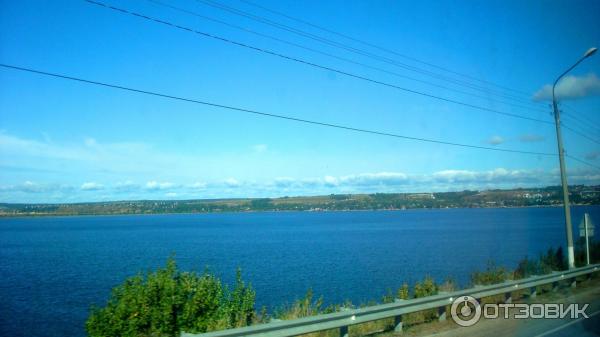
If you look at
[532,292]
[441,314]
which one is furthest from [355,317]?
[532,292]

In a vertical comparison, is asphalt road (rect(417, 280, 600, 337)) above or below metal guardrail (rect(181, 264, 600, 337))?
below

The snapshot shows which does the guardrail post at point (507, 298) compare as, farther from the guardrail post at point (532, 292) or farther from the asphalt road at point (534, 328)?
the asphalt road at point (534, 328)

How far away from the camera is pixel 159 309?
10031 mm

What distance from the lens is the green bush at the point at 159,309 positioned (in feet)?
32.2

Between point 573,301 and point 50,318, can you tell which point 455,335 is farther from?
point 50,318

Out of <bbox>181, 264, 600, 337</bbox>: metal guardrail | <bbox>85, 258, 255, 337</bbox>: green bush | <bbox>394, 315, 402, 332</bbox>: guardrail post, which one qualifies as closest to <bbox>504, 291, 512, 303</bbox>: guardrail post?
<bbox>181, 264, 600, 337</bbox>: metal guardrail

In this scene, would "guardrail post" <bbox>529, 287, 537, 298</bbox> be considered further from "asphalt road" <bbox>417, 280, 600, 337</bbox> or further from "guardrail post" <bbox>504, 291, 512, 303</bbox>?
"asphalt road" <bbox>417, 280, 600, 337</bbox>

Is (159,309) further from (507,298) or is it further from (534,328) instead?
(507,298)

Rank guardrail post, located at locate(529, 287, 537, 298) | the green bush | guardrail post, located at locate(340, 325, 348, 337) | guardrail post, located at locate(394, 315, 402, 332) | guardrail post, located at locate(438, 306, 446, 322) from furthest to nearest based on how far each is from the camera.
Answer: guardrail post, located at locate(529, 287, 537, 298) < guardrail post, located at locate(438, 306, 446, 322) < guardrail post, located at locate(394, 315, 402, 332) < the green bush < guardrail post, located at locate(340, 325, 348, 337)

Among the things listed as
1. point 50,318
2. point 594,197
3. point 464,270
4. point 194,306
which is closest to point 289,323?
point 194,306

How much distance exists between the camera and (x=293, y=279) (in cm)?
2981

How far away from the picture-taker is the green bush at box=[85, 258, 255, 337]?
9.80 metres

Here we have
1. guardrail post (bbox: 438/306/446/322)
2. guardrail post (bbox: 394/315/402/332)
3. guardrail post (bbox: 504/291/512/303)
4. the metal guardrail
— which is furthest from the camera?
guardrail post (bbox: 504/291/512/303)

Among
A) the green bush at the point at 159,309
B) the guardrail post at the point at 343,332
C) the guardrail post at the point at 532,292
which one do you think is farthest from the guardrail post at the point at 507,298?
the green bush at the point at 159,309
